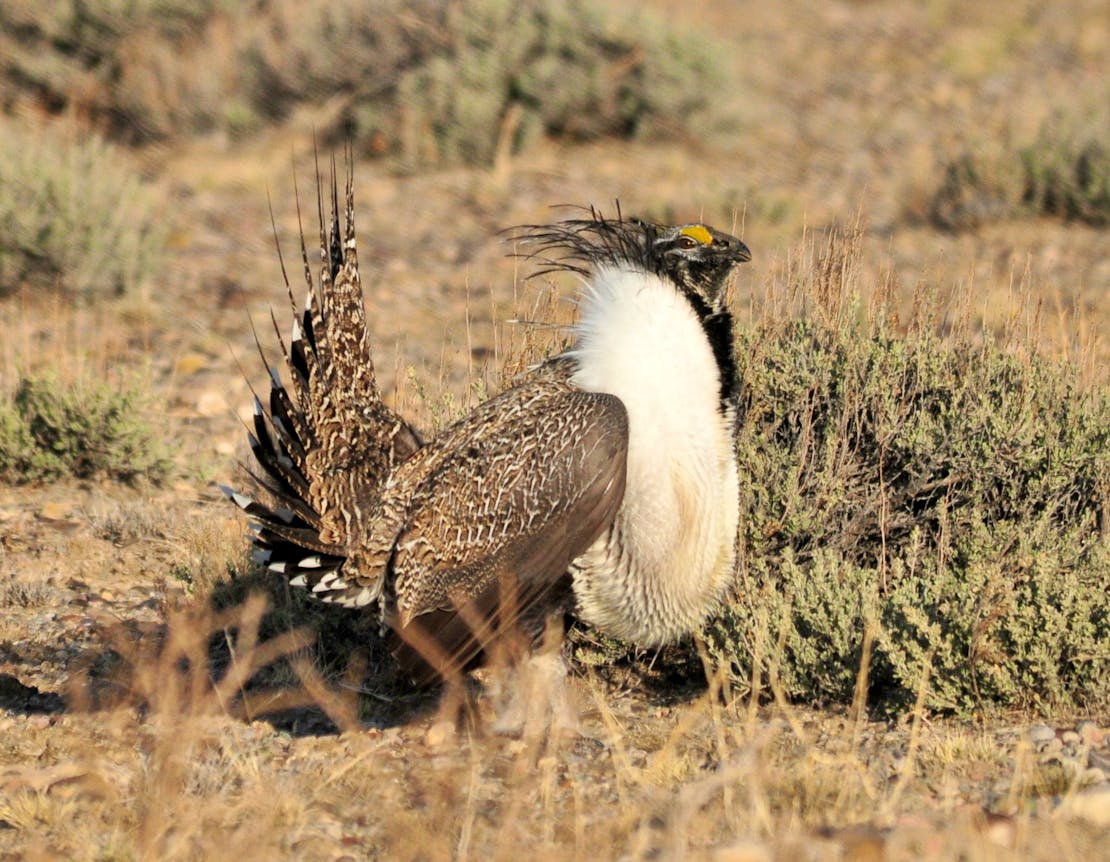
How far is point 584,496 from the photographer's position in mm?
3408

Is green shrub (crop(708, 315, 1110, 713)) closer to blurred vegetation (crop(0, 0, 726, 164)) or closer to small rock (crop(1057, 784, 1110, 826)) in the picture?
small rock (crop(1057, 784, 1110, 826))

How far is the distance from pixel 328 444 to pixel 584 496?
0.81m

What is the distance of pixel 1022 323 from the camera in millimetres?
4453

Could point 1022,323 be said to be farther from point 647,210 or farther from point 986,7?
point 986,7

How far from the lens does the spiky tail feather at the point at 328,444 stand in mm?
3764

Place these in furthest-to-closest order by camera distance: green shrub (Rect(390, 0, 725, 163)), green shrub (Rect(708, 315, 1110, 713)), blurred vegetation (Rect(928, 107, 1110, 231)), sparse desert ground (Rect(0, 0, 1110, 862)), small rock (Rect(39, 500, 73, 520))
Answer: green shrub (Rect(390, 0, 725, 163))
blurred vegetation (Rect(928, 107, 1110, 231))
small rock (Rect(39, 500, 73, 520))
green shrub (Rect(708, 315, 1110, 713))
sparse desert ground (Rect(0, 0, 1110, 862))

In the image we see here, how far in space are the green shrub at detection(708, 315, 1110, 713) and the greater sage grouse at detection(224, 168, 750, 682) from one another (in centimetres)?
32

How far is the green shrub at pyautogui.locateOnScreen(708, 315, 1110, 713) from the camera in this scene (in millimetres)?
3584

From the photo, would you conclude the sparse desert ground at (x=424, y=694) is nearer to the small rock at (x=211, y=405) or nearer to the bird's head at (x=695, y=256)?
the small rock at (x=211, y=405)

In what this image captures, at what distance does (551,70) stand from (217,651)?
17.6 ft

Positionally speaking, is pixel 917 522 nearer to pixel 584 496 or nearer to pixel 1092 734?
pixel 1092 734

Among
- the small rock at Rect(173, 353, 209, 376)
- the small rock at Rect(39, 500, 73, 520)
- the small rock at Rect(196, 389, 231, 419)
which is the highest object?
the small rock at Rect(173, 353, 209, 376)

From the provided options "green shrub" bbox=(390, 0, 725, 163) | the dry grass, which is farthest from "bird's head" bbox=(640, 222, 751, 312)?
"green shrub" bbox=(390, 0, 725, 163)

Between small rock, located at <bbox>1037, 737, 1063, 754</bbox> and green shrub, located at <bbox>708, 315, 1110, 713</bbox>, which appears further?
green shrub, located at <bbox>708, 315, 1110, 713</bbox>
